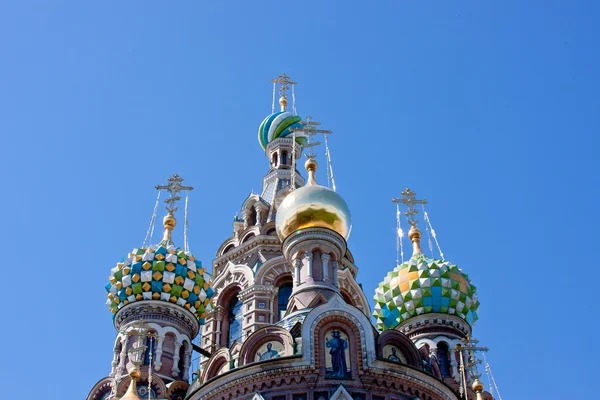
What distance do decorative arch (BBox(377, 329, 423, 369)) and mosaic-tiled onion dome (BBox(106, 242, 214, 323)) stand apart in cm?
540

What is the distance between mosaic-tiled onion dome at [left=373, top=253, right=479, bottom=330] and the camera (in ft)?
57.8


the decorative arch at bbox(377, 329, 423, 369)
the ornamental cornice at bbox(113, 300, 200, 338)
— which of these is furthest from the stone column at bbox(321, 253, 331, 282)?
the ornamental cornice at bbox(113, 300, 200, 338)

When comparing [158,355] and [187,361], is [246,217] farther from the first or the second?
[158,355]

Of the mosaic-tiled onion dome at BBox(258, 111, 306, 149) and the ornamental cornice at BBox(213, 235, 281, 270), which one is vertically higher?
the mosaic-tiled onion dome at BBox(258, 111, 306, 149)

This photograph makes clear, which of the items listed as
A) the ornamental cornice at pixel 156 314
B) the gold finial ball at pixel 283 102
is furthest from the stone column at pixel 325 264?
the gold finial ball at pixel 283 102

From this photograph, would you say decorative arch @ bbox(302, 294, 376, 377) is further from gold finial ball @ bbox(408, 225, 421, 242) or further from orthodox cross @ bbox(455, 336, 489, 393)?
gold finial ball @ bbox(408, 225, 421, 242)

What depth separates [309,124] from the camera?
58.1ft

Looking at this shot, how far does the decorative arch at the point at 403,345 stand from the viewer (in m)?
13.1

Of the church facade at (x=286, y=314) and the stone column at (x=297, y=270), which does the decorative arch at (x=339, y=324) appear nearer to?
the church facade at (x=286, y=314)

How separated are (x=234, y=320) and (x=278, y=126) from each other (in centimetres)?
582

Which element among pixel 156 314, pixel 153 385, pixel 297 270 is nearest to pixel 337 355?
pixel 297 270

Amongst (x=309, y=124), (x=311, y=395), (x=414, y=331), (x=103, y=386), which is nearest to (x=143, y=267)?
(x=103, y=386)

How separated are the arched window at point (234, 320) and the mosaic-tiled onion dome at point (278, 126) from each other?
4.88 metres

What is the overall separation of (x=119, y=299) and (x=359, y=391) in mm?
6606
